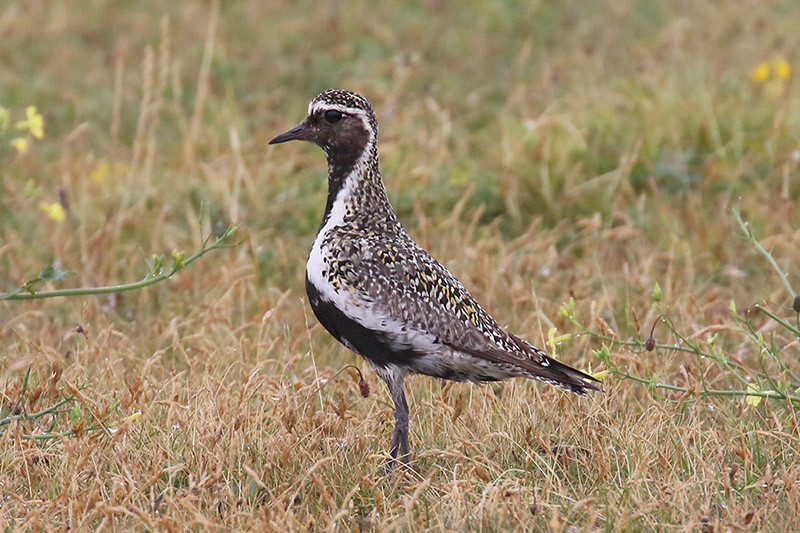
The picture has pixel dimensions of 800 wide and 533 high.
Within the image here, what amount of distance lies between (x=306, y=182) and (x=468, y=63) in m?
3.09

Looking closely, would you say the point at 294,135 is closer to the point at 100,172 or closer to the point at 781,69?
the point at 100,172

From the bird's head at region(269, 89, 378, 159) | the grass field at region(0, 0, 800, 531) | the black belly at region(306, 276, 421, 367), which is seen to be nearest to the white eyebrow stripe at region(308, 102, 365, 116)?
the bird's head at region(269, 89, 378, 159)

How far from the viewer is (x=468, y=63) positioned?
34.9 ft

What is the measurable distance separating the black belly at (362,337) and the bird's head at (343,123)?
27.2 inches

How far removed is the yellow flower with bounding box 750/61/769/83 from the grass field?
0.07 metres

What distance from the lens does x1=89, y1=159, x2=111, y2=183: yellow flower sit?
8125 millimetres

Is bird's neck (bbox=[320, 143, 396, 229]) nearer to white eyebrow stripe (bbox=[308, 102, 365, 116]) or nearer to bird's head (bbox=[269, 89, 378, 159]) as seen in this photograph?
bird's head (bbox=[269, 89, 378, 159])

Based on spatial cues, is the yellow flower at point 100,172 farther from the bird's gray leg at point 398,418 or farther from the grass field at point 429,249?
the bird's gray leg at point 398,418

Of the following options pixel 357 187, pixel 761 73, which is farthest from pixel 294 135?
pixel 761 73

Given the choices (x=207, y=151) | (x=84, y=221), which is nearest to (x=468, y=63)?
(x=207, y=151)

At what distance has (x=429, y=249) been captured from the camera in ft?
23.0

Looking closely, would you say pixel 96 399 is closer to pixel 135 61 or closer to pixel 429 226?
pixel 429 226

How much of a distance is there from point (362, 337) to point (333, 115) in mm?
1035

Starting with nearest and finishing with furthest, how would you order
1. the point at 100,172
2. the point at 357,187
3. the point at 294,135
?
the point at 357,187
the point at 294,135
the point at 100,172
